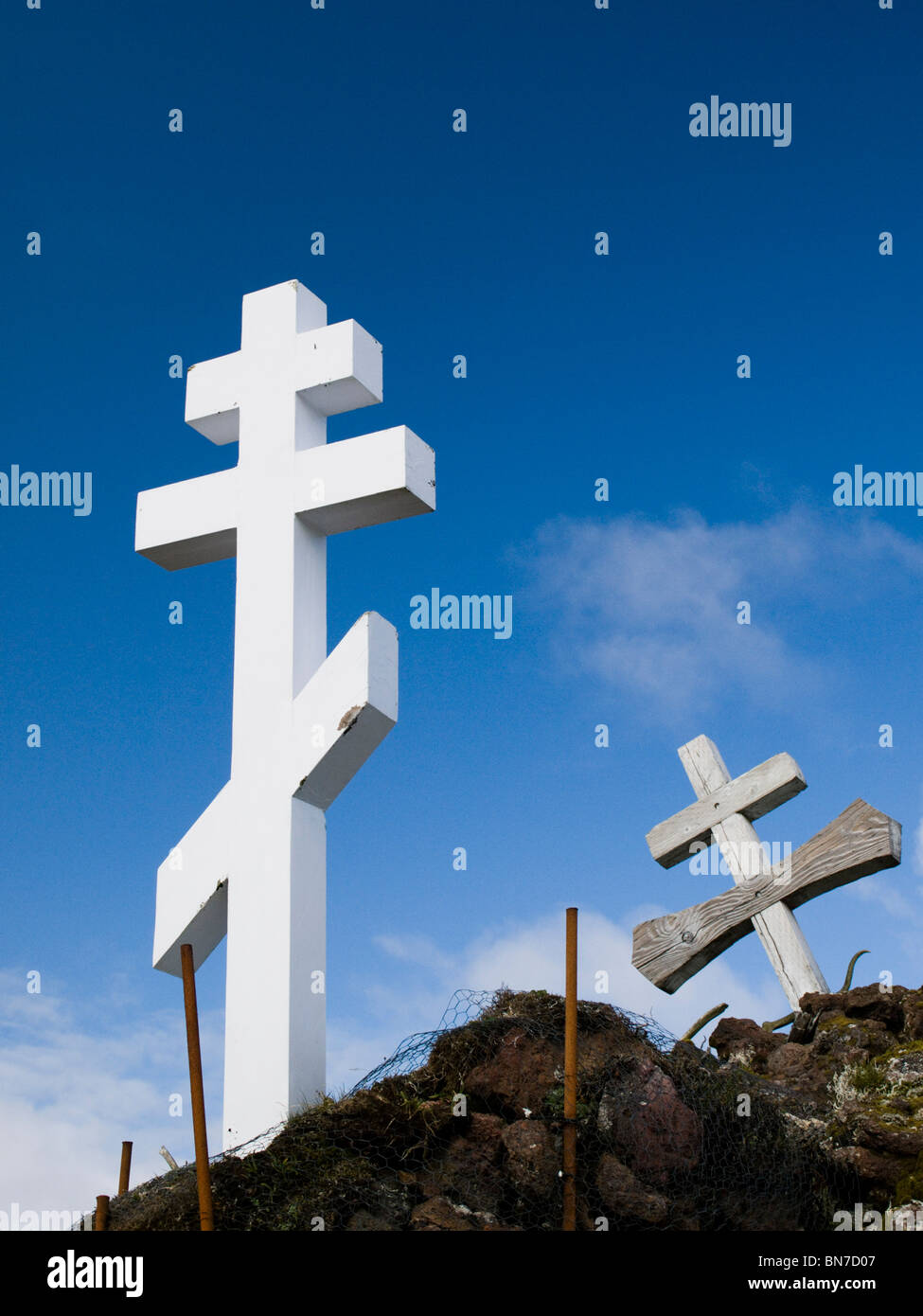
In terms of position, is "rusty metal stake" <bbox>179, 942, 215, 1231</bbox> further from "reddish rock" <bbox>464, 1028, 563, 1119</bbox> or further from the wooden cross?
the wooden cross

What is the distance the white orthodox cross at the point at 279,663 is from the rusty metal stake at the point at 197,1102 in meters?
0.81

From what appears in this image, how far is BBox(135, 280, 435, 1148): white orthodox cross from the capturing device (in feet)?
20.6

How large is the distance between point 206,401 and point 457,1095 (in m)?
4.17

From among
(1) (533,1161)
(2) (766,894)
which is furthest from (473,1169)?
(2) (766,894)

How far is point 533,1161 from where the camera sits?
5.10 metres

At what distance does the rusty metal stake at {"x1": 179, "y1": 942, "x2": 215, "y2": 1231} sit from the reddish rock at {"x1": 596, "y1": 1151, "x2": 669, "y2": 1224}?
58.8 inches

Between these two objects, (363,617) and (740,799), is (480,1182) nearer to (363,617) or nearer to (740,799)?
(363,617)

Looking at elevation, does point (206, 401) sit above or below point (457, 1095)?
above

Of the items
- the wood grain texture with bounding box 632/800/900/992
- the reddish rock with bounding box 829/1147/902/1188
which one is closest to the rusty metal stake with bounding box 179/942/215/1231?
the reddish rock with bounding box 829/1147/902/1188

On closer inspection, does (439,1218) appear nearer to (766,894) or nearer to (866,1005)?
(866,1005)
